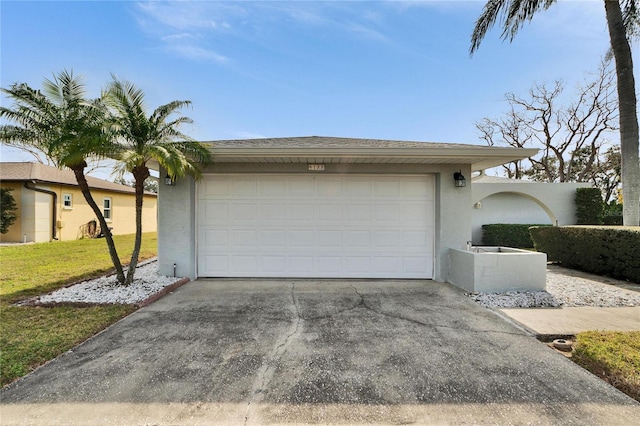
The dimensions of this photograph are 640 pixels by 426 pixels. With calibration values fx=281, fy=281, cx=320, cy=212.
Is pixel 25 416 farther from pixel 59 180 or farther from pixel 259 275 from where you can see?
pixel 59 180

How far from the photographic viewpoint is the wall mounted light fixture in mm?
6273

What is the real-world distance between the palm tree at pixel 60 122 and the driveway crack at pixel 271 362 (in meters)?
4.25

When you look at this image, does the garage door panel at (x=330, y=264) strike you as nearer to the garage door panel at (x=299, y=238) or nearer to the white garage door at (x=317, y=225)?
the white garage door at (x=317, y=225)

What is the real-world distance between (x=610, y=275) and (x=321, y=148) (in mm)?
7961

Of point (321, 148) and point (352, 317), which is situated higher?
point (321, 148)

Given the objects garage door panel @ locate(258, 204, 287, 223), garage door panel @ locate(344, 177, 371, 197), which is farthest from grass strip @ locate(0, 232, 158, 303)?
garage door panel @ locate(344, 177, 371, 197)

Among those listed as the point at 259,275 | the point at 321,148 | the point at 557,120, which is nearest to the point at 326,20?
the point at 321,148

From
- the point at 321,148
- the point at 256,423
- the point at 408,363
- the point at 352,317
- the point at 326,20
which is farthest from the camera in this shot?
the point at 326,20

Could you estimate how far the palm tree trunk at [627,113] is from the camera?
7.58 metres

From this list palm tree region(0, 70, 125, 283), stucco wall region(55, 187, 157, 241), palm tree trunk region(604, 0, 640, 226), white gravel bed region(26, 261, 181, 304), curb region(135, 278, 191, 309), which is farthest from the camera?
stucco wall region(55, 187, 157, 241)

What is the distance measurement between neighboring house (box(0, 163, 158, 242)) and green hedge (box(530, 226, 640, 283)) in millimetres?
20892

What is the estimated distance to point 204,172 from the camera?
21.2ft

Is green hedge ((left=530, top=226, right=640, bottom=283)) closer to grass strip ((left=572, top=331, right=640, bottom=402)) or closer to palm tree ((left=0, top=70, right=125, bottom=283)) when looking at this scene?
grass strip ((left=572, top=331, right=640, bottom=402))

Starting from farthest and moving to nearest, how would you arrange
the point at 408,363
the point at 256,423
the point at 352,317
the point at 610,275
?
the point at 610,275 < the point at 352,317 < the point at 408,363 < the point at 256,423
